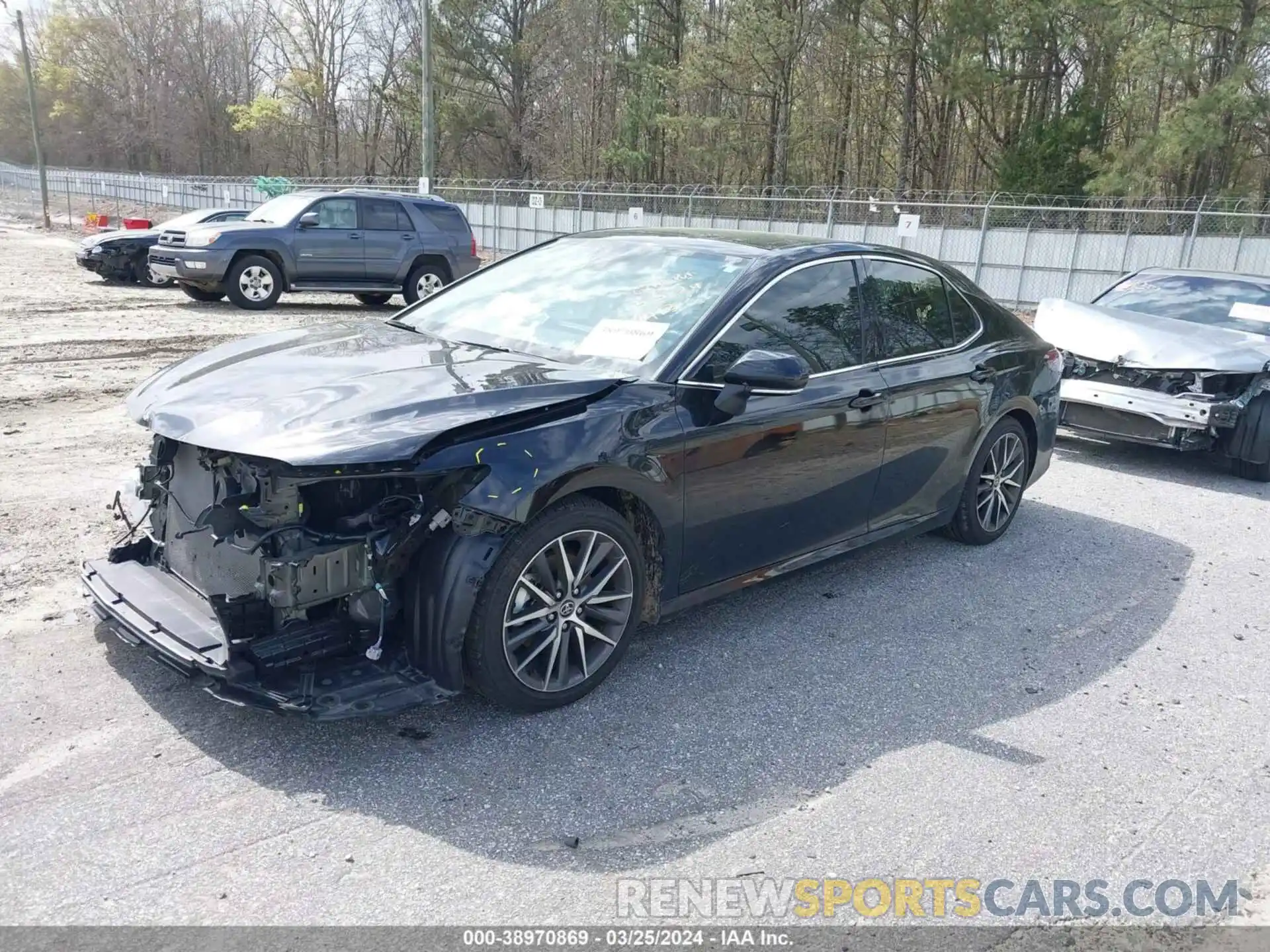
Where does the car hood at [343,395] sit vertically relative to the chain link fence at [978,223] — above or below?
below

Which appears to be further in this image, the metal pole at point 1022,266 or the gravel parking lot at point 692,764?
the metal pole at point 1022,266

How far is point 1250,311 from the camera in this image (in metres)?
8.54

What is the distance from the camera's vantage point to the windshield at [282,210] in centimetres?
1486

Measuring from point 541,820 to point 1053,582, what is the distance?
3.47 m

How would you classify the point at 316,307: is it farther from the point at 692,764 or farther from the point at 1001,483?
A: the point at 692,764

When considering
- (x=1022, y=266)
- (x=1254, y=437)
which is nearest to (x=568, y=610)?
(x=1254, y=437)

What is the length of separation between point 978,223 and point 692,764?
2078 centimetres

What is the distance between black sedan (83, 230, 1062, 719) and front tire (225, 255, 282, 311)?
10669 mm

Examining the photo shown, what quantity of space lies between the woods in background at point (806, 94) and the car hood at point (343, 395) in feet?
82.5

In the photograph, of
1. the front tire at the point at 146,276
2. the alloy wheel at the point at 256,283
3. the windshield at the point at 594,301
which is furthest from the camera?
the front tire at the point at 146,276

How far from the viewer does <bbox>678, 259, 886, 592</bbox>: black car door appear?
398 cm

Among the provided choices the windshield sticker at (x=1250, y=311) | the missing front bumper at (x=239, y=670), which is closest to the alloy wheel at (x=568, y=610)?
the missing front bumper at (x=239, y=670)

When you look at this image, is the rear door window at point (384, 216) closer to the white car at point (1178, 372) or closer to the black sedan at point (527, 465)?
the white car at point (1178, 372)

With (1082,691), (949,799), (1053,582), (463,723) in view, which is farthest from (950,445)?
(463,723)
